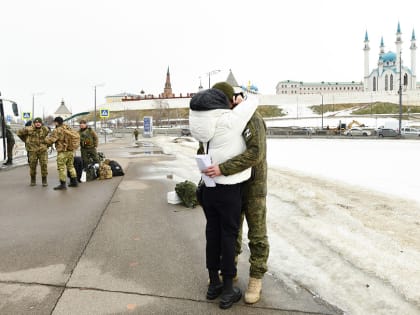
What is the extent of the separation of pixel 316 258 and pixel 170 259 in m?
1.68

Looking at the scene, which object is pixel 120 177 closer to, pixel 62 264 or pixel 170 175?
pixel 170 175

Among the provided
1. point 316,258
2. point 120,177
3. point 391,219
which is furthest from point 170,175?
point 316,258

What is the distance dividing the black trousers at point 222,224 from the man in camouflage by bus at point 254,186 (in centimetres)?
15

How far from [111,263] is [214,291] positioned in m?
1.49

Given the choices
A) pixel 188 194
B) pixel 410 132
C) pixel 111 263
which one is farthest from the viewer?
pixel 410 132

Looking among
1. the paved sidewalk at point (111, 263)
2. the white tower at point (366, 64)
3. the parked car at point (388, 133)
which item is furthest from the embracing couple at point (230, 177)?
the white tower at point (366, 64)

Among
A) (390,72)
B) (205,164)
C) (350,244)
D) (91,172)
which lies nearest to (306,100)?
(390,72)

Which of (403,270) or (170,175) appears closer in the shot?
(403,270)

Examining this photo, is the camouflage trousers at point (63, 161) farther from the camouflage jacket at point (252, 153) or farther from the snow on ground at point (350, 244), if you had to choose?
the camouflage jacket at point (252, 153)

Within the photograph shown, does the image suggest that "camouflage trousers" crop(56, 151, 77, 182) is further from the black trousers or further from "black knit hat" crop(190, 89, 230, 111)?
"black knit hat" crop(190, 89, 230, 111)

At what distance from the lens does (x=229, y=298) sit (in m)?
3.39

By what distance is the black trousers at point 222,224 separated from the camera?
3.39 metres

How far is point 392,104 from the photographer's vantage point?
11250 cm

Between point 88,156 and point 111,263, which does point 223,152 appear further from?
point 88,156
